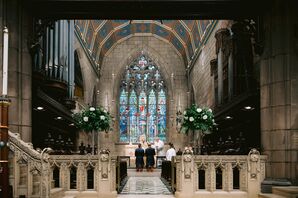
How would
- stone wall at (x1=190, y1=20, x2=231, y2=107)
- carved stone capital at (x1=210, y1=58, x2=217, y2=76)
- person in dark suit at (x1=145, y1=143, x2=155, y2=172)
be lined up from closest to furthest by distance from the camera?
carved stone capital at (x1=210, y1=58, x2=217, y2=76) → person in dark suit at (x1=145, y1=143, x2=155, y2=172) → stone wall at (x1=190, y1=20, x2=231, y2=107)

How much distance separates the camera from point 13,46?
11.8 m

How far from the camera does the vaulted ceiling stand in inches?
1316

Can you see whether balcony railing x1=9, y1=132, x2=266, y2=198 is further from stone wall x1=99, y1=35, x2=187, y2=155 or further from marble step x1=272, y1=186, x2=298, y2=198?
stone wall x1=99, y1=35, x2=187, y2=155

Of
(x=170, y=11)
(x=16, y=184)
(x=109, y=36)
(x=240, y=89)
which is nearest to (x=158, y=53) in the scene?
(x=109, y=36)

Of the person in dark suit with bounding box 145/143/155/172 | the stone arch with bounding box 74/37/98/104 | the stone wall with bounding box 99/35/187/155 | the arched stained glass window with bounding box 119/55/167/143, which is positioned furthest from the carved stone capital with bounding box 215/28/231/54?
the arched stained glass window with bounding box 119/55/167/143

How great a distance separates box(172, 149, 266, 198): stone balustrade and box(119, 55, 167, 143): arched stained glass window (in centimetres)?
3074

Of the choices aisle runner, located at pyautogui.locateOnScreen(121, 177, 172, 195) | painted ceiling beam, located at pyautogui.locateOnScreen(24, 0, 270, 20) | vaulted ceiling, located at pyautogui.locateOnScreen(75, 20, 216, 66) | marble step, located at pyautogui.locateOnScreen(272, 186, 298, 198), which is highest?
vaulted ceiling, located at pyautogui.locateOnScreen(75, 20, 216, 66)

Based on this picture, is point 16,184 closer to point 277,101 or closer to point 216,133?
point 277,101

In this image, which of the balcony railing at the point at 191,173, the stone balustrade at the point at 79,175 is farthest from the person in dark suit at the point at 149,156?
the balcony railing at the point at 191,173

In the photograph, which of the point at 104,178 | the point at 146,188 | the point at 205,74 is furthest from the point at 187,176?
the point at 205,74

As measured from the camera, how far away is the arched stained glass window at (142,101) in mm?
43594

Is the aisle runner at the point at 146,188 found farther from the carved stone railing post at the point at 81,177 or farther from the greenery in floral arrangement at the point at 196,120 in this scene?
the greenery in floral arrangement at the point at 196,120

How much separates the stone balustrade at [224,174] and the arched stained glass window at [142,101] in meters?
30.7

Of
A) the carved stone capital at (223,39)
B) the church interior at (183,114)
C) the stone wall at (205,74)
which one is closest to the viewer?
the church interior at (183,114)
